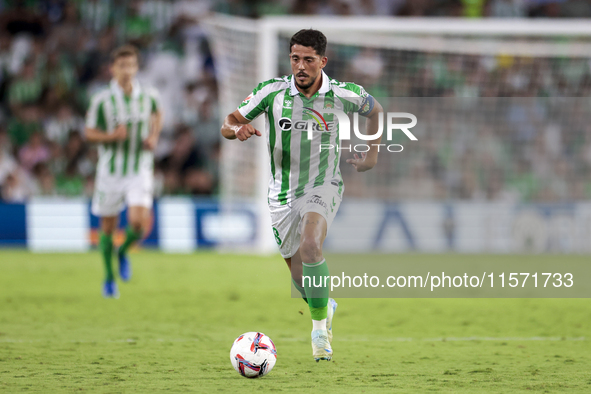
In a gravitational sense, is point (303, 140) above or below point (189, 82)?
below

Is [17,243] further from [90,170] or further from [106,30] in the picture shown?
[106,30]

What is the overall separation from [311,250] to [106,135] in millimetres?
4053

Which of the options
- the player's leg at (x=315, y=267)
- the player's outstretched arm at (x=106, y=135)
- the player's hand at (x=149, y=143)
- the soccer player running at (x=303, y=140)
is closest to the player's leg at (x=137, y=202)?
the player's hand at (x=149, y=143)

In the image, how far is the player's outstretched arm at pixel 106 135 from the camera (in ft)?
26.5

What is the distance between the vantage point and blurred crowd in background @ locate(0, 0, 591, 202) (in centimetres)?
1288

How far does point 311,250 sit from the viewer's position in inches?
188

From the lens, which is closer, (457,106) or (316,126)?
(316,126)

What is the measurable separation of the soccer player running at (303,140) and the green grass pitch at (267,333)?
0.67 metres

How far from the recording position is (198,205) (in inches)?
518

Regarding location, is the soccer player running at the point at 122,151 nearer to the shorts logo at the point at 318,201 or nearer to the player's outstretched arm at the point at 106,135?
the player's outstretched arm at the point at 106,135

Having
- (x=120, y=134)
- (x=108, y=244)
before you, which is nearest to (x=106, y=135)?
(x=120, y=134)

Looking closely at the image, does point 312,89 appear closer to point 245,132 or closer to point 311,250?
point 245,132

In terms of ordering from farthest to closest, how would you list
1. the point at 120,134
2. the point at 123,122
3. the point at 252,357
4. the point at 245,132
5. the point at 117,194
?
the point at 123,122 → the point at 117,194 → the point at 120,134 → the point at 245,132 → the point at 252,357

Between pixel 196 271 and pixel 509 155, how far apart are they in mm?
5609
